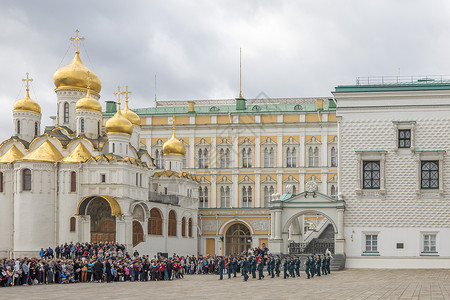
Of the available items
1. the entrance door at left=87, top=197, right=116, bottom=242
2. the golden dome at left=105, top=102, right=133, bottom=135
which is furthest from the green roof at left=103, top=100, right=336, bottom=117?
the entrance door at left=87, top=197, right=116, bottom=242

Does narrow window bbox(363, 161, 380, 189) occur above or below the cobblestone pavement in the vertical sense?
above

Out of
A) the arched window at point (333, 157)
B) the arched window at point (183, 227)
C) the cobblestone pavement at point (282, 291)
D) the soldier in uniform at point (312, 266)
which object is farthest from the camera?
the arched window at point (333, 157)

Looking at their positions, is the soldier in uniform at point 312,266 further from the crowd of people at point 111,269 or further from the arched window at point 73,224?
the arched window at point 73,224

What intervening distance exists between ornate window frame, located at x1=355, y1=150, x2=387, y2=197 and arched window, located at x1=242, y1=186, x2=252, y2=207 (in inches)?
1071

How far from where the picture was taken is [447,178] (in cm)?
4159

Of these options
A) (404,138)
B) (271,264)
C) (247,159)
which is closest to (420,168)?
(404,138)

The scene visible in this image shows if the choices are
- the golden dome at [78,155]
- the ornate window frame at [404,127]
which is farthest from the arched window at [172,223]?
the ornate window frame at [404,127]

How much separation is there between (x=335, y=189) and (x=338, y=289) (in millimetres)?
41431

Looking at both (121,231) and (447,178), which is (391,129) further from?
(121,231)

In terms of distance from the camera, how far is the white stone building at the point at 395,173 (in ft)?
137

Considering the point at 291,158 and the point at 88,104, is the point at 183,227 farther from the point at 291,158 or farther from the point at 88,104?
the point at 88,104

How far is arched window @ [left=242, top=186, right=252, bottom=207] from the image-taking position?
2714 inches

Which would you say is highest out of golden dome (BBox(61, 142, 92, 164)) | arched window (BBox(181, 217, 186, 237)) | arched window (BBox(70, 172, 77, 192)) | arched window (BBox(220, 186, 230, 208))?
golden dome (BBox(61, 142, 92, 164))

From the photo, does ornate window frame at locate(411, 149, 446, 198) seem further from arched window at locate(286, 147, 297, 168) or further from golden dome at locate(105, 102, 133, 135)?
arched window at locate(286, 147, 297, 168)
